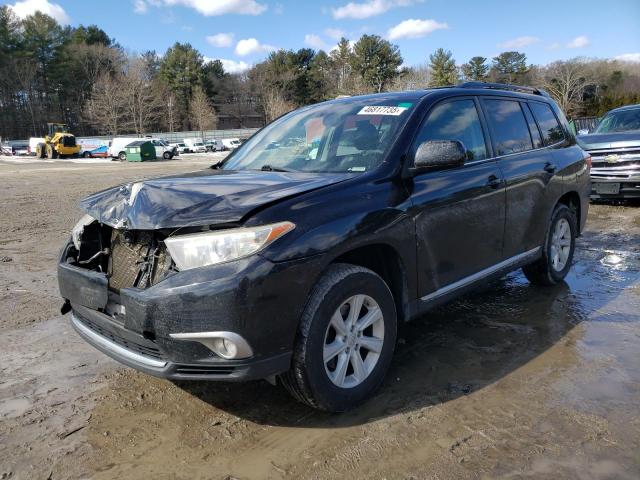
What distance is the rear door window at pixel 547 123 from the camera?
4848 mm

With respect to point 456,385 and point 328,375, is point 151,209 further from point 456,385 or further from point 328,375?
point 456,385

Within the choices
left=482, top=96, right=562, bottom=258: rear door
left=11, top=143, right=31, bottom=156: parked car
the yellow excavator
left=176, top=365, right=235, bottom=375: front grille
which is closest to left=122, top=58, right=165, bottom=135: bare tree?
left=11, top=143, right=31, bottom=156: parked car

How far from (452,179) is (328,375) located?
1.63 meters

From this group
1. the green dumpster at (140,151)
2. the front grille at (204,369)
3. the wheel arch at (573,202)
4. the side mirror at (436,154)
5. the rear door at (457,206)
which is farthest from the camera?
the green dumpster at (140,151)

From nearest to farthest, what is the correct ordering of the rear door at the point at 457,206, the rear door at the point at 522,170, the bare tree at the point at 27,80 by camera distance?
1. the rear door at the point at 457,206
2. the rear door at the point at 522,170
3. the bare tree at the point at 27,80

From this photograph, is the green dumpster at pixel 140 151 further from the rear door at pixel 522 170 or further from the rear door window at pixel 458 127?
the rear door window at pixel 458 127

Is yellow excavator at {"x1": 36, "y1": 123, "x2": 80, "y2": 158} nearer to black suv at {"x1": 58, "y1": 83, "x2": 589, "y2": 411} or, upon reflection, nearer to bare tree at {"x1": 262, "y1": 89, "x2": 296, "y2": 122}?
bare tree at {"x1": 262, "y1": 89, "x2": 296, "y2": 122}

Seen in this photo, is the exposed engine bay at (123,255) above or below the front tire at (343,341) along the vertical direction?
above

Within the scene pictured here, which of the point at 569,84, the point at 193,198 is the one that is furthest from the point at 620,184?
the point at 569,84

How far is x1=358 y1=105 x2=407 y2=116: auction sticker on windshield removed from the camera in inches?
140

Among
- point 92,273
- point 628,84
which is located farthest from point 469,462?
point 628,84

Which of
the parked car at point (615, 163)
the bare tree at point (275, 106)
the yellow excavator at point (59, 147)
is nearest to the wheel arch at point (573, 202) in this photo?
the parked car at point (615, 163)

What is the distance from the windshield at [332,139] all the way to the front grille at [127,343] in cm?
153

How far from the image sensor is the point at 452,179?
355 centimetres
